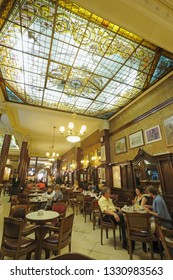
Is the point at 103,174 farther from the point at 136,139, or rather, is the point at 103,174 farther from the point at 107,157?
the point at 136,139

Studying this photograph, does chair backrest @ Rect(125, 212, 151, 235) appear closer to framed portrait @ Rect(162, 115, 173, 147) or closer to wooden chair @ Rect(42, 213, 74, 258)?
wooden chair @ Rect(42, 213, 74, 258)

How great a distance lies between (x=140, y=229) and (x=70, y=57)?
15.4 ft

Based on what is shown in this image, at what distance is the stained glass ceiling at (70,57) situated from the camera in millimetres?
3057

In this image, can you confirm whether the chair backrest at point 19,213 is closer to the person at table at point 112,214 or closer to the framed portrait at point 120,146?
the person at table at point 112,214

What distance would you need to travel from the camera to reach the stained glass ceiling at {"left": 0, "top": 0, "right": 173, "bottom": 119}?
306 centimetres

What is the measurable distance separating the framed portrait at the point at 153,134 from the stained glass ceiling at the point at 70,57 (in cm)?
173

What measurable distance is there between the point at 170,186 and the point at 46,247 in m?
3.49

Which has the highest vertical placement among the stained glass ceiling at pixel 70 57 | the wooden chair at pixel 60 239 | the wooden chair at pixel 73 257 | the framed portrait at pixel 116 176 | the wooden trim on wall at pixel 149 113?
the stained glass ceiling at pixel 70 57

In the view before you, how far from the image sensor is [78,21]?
10.2 ft

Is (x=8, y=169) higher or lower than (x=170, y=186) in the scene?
higher

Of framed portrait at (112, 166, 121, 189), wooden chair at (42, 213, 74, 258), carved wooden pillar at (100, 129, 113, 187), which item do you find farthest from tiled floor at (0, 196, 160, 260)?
carved wooden pillar at (100, 129, 113, 187)

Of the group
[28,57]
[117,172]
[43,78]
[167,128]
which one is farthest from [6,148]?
[167,128]

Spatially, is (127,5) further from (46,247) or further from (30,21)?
(46,247)

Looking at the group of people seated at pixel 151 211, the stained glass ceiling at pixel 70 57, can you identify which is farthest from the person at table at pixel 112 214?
the stained glass ceiling at pixel 70 57
